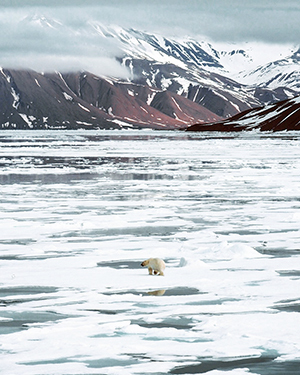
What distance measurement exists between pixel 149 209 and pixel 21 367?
40.8 ft

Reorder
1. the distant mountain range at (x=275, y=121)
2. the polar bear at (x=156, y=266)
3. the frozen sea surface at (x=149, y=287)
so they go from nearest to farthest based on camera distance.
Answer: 1. the frozen sea surface at (x=149, y=287)
2. the polar bear at (x=156, y=266)
3. the distant mountain range at (x=275, y=121)

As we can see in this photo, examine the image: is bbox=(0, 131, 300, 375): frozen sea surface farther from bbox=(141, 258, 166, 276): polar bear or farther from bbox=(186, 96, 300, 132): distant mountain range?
bbox=(186, 96, 300, 132): distant mountain range

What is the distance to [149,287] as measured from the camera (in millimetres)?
9570

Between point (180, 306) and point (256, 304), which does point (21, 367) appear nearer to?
point (180, 306)

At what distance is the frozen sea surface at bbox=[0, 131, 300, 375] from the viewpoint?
6590 millimetres

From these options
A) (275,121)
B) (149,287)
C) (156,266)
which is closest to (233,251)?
(156,266)

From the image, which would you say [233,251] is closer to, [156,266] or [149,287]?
[156,266]

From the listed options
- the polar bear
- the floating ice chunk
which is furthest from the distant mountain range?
the polar bear

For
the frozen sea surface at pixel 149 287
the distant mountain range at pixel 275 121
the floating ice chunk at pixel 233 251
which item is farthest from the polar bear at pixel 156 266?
the distant mountain range at pixel 275 121

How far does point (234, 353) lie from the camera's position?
6680mm

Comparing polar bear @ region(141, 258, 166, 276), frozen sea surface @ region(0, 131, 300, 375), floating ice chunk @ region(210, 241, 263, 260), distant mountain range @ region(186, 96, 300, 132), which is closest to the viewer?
frozen sea surface @ region(0, 131, 300, 375)

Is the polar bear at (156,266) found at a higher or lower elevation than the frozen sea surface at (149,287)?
higher

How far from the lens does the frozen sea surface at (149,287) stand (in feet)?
21.6

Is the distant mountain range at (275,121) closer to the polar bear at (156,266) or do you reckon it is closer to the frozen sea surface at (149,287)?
the frozen sea surface at (149,287)
